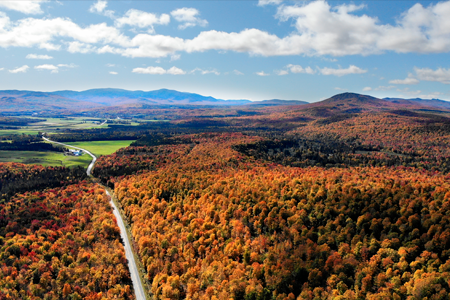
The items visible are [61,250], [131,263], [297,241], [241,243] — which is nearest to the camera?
[297,241]

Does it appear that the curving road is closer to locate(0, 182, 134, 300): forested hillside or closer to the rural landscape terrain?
the rural landscape terrain

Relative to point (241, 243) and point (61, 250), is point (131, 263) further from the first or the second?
point (241, 243)

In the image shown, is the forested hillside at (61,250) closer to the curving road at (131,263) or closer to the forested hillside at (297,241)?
the curving road at (131,263)

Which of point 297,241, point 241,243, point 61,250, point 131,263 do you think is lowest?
point 131,263

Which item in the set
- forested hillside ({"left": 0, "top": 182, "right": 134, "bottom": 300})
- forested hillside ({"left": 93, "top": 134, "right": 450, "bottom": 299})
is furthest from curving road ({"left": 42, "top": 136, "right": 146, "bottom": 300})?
forested hillside ({"left": 93, "top": 134, "right": 450, "bottom": 299})

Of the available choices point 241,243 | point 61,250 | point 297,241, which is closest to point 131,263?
point 61,250

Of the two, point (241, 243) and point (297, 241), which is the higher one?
point (297, 241)

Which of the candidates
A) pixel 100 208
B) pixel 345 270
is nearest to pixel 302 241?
pixel 345 270

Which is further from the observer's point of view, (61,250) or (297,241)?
(61,250)

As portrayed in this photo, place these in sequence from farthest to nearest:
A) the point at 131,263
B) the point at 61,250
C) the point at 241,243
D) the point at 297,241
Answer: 1. the point at 61,250
2. the point at 131,263
3. the point at 241,243
4. the point at 297,241

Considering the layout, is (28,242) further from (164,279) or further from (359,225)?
(359,225)

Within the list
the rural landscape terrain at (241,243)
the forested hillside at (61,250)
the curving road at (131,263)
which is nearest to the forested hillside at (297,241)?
the rural landscape terrain at (241,243)
